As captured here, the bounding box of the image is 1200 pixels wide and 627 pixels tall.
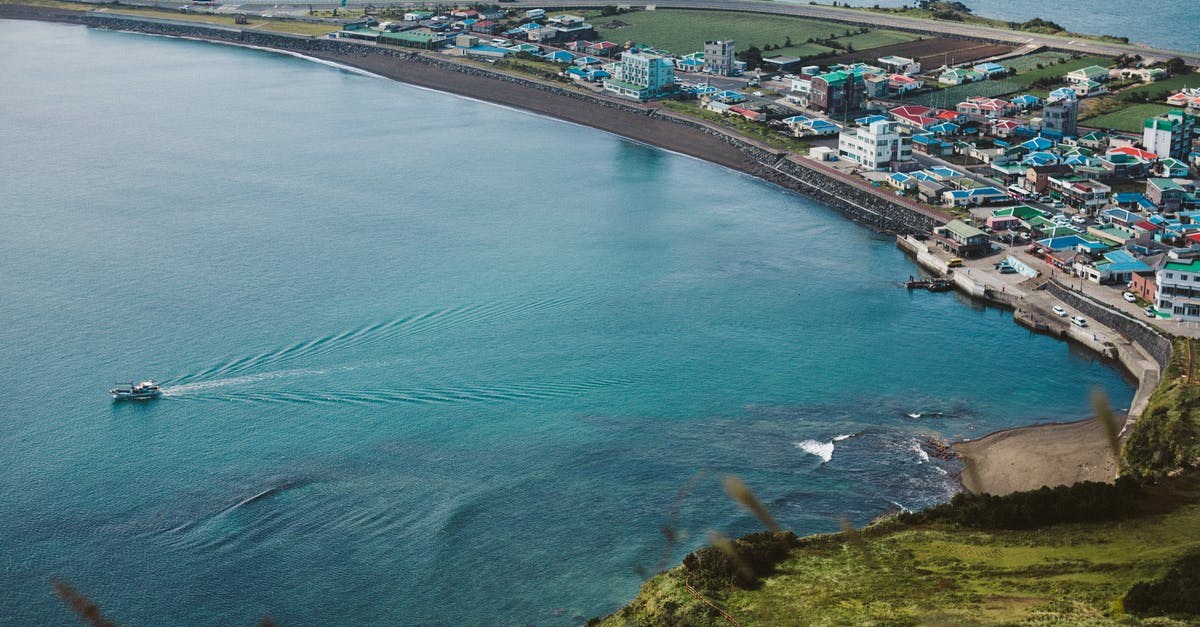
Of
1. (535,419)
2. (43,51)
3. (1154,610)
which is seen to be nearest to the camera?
(1154,610)

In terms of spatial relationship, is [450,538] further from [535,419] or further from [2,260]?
[2,260]

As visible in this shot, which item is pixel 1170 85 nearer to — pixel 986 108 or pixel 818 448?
pixel 986 108

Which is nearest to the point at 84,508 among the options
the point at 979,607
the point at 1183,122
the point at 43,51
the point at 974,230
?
the point at 979,607

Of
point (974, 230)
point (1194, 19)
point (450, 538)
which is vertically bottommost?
point (450, 538)

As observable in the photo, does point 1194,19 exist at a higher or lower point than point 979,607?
higher

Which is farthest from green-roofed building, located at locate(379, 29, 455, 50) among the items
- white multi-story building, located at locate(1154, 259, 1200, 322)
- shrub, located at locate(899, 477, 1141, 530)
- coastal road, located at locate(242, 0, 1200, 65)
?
shrub, located at locate(899, 477, 1141, 530)

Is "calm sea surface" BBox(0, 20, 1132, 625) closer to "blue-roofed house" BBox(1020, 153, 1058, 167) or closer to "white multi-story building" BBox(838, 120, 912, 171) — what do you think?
"white multi-story building" BBox(838, 120, 912, 171)
